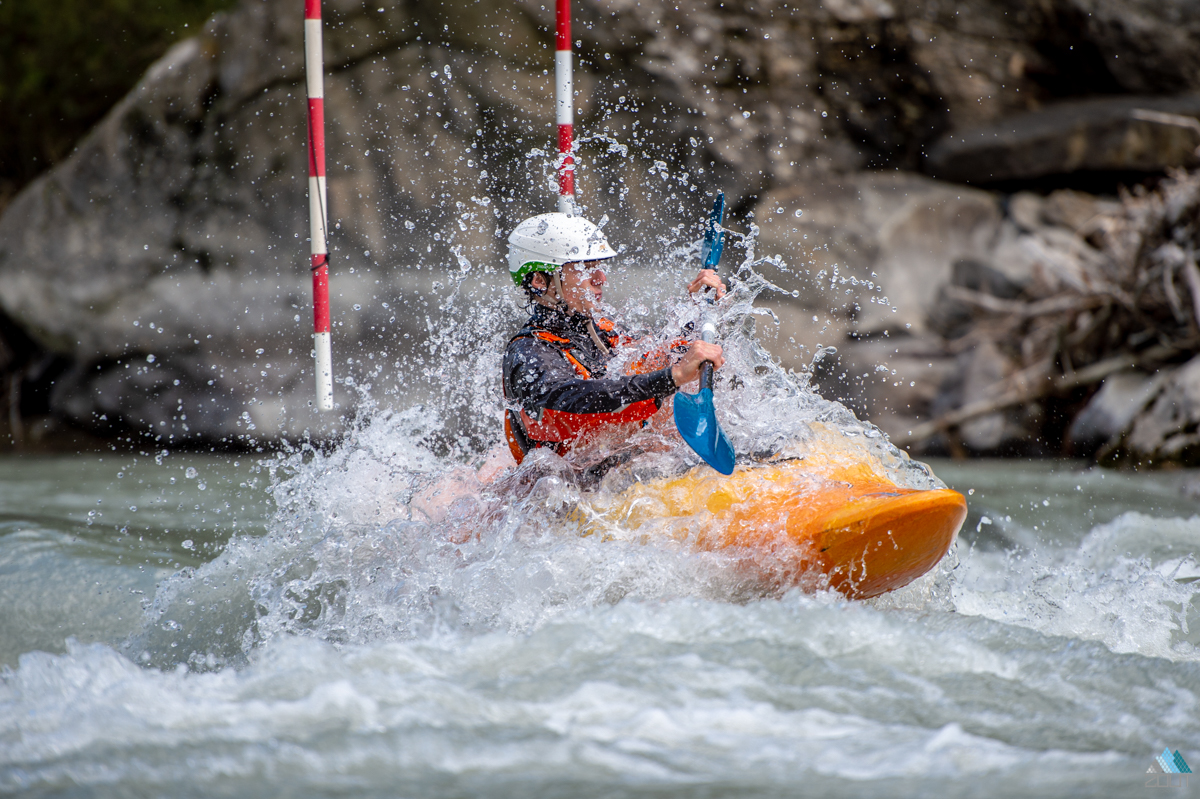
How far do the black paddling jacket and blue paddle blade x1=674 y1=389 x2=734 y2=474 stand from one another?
0.08 m

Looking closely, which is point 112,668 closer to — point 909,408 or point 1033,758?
point 1033,758

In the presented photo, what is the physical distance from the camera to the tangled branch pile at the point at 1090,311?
6.46 m

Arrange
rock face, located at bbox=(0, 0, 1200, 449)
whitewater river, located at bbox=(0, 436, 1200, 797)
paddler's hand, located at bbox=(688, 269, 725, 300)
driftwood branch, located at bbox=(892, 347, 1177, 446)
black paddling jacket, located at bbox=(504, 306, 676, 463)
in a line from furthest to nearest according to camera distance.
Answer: rock face, located at bbox=(0, 0, 1200, 449), driftwood branch, located at bbox=(892, 347, 1177, 446), paddler's hand, located at bbox=(688, 269, 725, 300), black paddling jacket, located at bbox=(504, 306, 676, 463), whitewater river, located at bbox=(0, 436, 1200, 797)

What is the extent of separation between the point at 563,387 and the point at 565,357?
0.17 m

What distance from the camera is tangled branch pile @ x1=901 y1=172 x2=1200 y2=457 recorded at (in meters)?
6.46

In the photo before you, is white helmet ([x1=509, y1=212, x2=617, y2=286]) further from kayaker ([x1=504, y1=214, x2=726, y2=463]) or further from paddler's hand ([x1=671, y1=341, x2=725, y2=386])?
paddler's hand ([x1=671, y1=341, x2=725, y2=386])

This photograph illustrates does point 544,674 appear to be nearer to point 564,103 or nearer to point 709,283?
point 709,283

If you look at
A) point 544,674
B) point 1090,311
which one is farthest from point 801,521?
point 1090,311

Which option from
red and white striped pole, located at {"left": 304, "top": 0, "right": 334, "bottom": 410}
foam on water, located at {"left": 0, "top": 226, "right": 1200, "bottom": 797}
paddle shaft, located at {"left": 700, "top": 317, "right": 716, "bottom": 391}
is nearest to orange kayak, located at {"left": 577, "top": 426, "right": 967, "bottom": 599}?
foam on water, located at {"left": 0, "top": 226, "right": 1200, "bottom": 797}

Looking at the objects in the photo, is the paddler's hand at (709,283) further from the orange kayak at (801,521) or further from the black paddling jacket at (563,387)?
the orange kayak at (801,521)

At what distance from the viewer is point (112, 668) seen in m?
2.20

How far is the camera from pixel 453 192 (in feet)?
25.1

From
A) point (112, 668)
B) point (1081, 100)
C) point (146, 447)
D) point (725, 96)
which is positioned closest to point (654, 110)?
point (725, 96)

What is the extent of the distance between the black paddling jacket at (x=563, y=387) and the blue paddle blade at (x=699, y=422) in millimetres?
83
